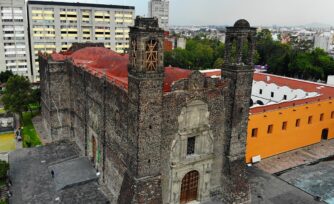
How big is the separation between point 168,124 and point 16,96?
27214 mm

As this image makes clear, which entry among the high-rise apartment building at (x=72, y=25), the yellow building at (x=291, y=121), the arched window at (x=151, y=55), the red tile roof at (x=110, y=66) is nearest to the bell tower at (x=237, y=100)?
the red tile roof at (x=110, y=66)

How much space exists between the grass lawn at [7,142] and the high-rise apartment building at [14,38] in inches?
1305

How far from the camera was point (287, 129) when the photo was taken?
29.0 m

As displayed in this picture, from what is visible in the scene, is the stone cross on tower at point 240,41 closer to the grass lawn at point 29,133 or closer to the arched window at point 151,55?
the arched window at point 151,55

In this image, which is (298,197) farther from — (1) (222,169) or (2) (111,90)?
(2) (111,90)

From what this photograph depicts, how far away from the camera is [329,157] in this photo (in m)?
29.0

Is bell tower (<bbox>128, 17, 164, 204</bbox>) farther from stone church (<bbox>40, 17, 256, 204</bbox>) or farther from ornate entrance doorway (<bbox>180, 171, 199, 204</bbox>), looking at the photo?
ornate entrance doorway (<bbox>180, 171, 199, 204</bbox>)

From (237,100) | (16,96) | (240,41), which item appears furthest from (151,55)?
(16,96)

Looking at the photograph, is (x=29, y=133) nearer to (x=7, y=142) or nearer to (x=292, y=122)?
(x=7, y=142)

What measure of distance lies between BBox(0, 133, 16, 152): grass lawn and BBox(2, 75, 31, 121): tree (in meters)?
3.30

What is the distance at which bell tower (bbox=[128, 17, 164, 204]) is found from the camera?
1530 cm

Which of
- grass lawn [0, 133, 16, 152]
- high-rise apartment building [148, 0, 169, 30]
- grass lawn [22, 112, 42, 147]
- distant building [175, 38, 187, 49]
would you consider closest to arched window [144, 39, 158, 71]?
grass lawn [22, 112, 42, 147]

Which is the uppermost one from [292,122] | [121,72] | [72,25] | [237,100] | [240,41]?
[72,25]

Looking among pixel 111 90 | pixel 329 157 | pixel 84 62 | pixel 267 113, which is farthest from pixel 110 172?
pixel 329 157
